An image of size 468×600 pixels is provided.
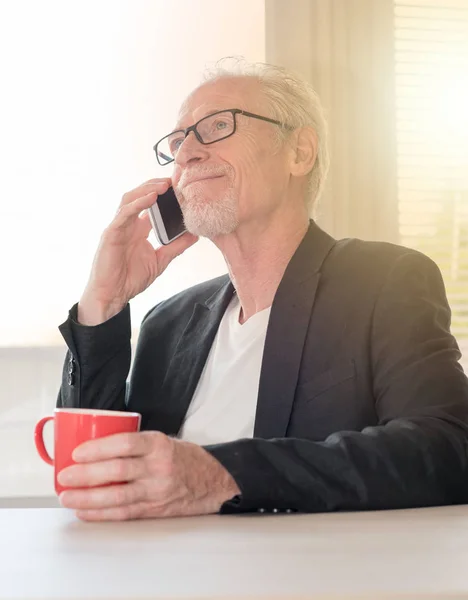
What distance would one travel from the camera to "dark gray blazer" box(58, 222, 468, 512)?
33.5 inches

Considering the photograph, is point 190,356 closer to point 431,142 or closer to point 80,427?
point 80,427

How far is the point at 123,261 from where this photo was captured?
1586 millimetres

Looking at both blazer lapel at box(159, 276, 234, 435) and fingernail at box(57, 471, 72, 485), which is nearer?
fingernail at box(57, 471, 72, 485)

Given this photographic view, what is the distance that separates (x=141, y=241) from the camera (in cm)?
162

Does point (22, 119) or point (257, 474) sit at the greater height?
point (22, 119)

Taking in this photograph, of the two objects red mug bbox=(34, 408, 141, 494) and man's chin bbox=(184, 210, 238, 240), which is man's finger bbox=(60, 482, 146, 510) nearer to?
red mug bbox=(34, 408, 141, 494)

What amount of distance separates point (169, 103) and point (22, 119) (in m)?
0.44

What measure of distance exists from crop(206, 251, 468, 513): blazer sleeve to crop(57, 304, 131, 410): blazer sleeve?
1.91 feet

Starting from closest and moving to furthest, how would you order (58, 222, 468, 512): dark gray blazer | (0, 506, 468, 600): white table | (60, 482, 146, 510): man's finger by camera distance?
(0, 506, 468, 600): white table
(60, 482, 146, 510): man's finger
(58, 222, 468, 512): dark gray blazer

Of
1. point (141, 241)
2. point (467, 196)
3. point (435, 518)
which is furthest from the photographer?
point (467, 196)

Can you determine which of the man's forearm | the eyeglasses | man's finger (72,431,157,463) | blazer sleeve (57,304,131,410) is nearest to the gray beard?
the eyeglasses

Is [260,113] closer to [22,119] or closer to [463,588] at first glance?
[22,119]

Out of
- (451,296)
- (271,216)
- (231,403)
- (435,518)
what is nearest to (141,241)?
(271,216)

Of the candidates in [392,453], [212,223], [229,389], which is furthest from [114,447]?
[212,223]
